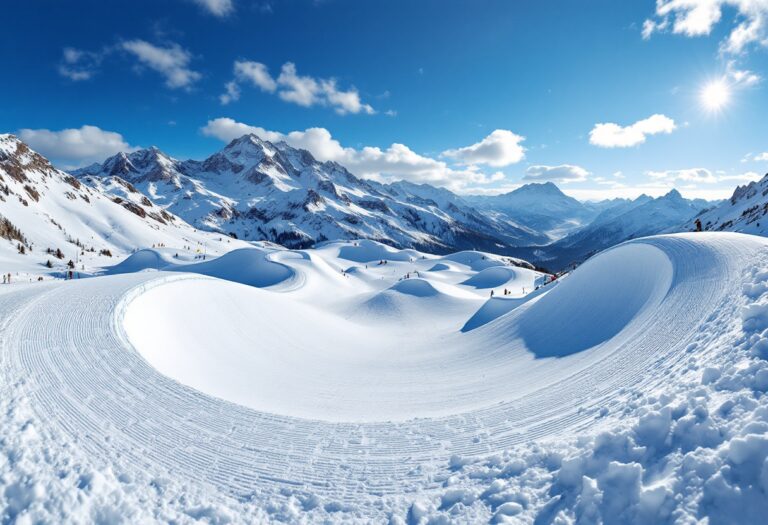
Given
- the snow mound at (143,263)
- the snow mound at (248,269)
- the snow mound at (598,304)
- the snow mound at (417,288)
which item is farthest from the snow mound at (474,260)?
the snow mound at (598,304)

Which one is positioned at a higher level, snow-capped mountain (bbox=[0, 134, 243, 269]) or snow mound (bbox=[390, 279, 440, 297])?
snow-capped mountain (bbox=[0, 134, 243, 269])

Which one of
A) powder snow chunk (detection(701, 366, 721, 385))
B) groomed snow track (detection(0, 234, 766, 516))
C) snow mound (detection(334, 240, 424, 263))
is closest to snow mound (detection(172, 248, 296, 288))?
groomed snow track (detection(0, 234, 766, 516))

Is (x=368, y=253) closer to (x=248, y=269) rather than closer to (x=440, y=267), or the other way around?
(x=440, y=267)

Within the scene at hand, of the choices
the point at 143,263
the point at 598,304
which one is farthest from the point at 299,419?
the point at 143,263

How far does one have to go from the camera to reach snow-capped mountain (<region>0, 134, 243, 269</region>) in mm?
62097

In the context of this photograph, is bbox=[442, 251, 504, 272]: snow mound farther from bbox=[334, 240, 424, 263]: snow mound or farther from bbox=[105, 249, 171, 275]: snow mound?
bbox=[105, 249, 171, 275]: snow mound

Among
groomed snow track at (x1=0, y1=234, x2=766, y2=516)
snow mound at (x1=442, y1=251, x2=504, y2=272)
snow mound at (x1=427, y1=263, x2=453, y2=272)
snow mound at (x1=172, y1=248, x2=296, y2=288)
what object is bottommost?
groomed snow track at (x1=0, y1=234, x2=766, y2=516)

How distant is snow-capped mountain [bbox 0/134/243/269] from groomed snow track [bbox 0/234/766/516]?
2078 inches

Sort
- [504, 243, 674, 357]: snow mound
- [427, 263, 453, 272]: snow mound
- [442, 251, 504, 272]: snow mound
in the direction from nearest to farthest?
[504, 243, 674, 357]: snow mound
[427, 263, 453, 272]: snow mound
[442, 251, 504, 272]: snow mound

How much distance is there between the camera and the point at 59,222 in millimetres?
83500

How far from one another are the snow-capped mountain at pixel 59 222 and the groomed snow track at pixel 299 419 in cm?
5279

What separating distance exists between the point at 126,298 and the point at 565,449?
1482 centimetres

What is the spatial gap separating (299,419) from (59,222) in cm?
10595

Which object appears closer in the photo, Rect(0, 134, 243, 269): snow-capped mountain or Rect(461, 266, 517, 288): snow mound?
Rect(461, 266, 517, 288): snow mound
